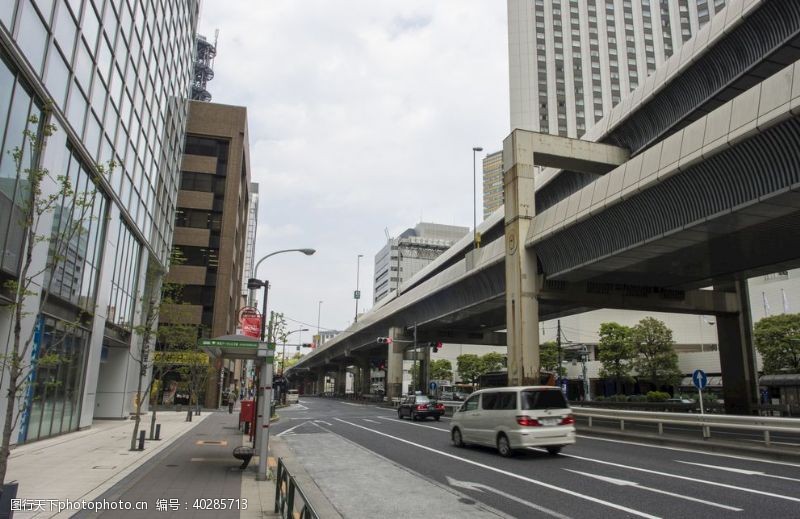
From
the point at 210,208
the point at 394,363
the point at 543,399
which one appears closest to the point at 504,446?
the point at 543,399

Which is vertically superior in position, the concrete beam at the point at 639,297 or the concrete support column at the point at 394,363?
the concrete beam at the point at 639,297

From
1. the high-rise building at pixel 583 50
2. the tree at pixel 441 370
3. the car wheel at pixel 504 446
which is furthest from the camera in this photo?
the high-rise building at pixel 583 50

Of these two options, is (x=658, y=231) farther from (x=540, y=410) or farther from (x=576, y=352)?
(x=576, y=352)

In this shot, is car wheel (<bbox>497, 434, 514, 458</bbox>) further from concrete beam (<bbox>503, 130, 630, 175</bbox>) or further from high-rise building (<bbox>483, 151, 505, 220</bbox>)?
high-rise building (<bbox>483, 151, 505, 220</bbox>)

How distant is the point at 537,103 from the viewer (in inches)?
4168

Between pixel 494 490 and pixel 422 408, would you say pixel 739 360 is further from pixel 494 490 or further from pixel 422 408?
pixel 494 490

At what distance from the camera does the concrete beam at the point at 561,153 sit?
26984 millimetres

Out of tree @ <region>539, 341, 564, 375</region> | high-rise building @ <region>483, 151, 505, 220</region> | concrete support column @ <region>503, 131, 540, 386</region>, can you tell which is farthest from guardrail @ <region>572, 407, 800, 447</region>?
high-rise building @ <region>483, 151, 505, 220</region>

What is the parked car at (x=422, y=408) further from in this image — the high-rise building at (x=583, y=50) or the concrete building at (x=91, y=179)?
the high-rise building at (x=583, y=50)

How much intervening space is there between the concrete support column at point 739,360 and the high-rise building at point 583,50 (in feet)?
263

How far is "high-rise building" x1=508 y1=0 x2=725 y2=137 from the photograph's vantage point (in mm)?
106062

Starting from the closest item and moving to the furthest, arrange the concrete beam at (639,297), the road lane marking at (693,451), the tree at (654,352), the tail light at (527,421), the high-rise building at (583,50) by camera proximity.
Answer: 1. the road lane marking at (693,451)
2. the tail light at (527,421)
3. the concrete beam at (639,297)
4. the tree at (654,352)
5. the high-rise building at (583,50)

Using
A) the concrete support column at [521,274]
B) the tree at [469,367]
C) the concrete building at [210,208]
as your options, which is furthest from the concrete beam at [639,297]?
the tree at [469,367]

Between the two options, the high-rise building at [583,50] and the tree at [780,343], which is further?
the high-rise building at [583,50]
